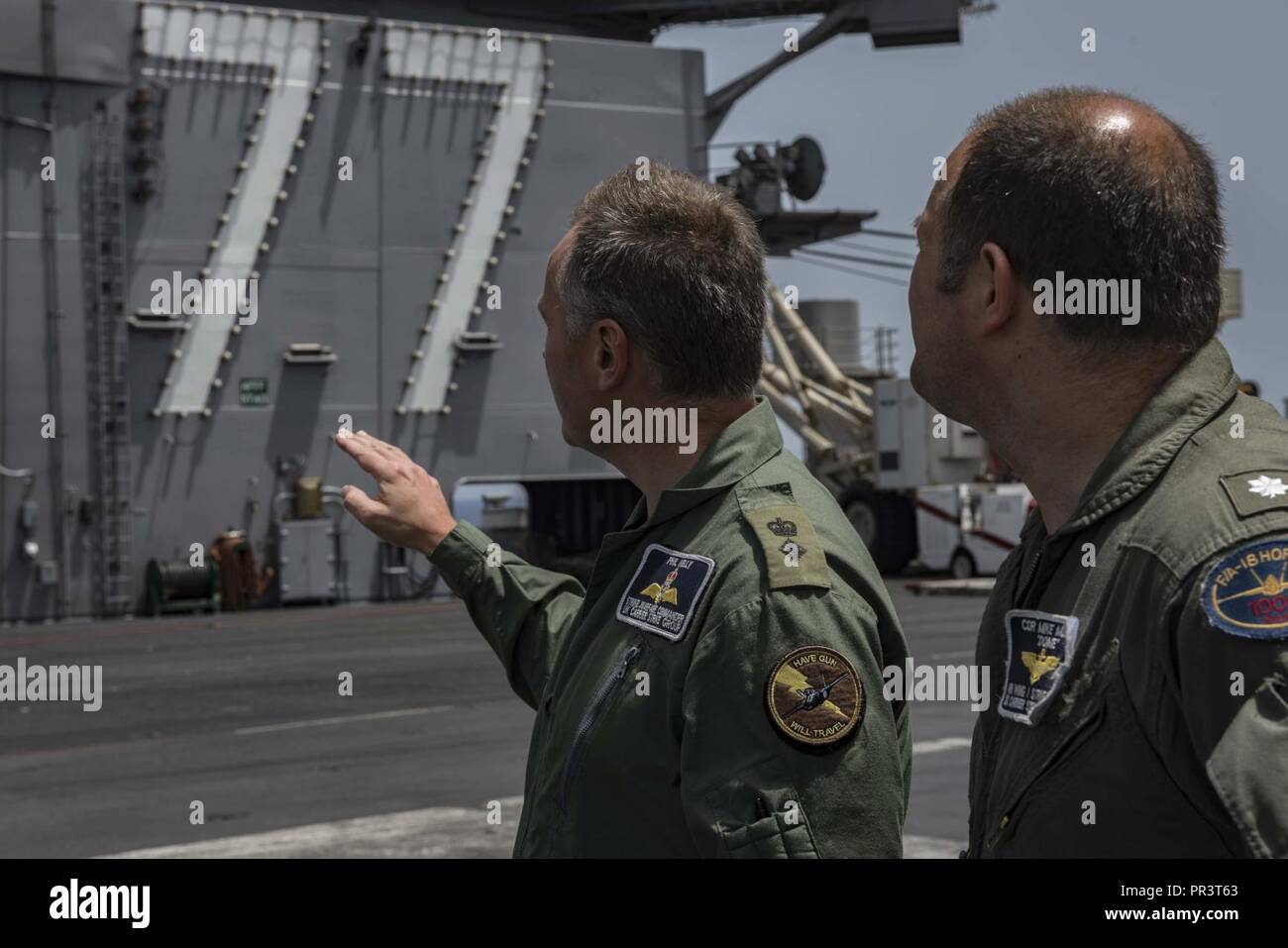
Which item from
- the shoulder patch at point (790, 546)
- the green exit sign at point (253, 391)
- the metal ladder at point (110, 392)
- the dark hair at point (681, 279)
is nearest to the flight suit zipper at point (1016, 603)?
the shoulder patch at point (790, 546)

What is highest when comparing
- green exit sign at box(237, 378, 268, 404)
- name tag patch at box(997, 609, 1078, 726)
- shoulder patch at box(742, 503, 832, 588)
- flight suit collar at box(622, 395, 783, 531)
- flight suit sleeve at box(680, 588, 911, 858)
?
green exit sign at box(237, 378, 268, 404)

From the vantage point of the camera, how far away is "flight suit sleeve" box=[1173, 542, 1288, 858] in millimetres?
1801

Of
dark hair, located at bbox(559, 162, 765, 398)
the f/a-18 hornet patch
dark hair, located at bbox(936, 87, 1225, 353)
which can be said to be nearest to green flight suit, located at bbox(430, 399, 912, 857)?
the f/a-18 hornet patch

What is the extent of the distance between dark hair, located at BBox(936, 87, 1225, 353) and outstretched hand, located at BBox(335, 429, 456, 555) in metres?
1.70

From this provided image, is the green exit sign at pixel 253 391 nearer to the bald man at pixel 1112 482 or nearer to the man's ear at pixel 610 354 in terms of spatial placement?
the man's ear at pixel 610 354

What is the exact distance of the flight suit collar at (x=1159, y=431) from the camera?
212cm

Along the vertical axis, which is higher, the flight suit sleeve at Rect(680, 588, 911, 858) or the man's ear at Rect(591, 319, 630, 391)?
the man's ear at Rect(591, 319, 630, 391)

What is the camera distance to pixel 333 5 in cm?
Answer: 2805

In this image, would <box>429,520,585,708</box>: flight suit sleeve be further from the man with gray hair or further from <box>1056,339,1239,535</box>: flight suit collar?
<box>1056,339,1239,535</box>: flight suit collar

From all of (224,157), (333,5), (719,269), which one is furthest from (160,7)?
(719,269)

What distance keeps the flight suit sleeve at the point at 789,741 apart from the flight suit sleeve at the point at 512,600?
100 centimetres

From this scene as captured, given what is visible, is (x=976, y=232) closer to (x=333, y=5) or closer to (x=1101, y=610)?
(x=1101, y=610)

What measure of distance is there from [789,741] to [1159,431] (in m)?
0.71
